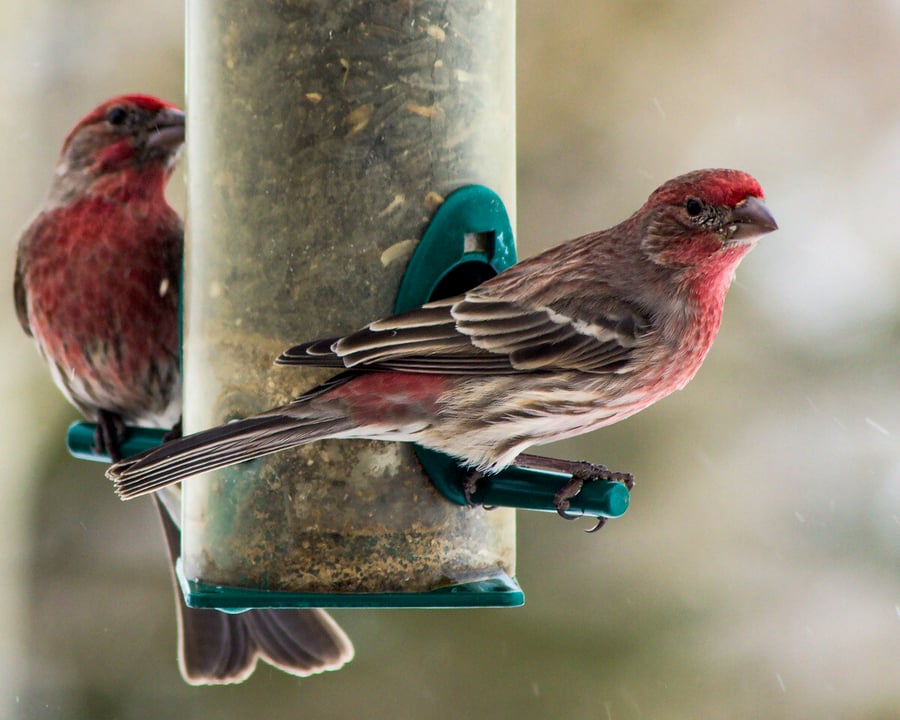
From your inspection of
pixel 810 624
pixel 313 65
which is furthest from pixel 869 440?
pixel 313 65

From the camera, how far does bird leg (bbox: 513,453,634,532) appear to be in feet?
13.0

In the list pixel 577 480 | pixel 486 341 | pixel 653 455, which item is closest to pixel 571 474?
pixel 577 480

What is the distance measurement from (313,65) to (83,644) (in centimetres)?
480

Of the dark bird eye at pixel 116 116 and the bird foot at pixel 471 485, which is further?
the dark bird eye at pixel 116 116

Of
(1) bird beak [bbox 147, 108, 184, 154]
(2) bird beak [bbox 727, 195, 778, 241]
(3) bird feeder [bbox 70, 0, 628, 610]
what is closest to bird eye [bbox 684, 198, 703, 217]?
(2) bird beak [bbox 727, 195, 778, 241]

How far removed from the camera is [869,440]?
7.77m

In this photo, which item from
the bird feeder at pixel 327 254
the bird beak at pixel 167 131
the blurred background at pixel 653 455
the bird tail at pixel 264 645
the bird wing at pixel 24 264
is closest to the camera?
the bird feeder at pixel 327 254

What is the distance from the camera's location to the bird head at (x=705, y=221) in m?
4.25

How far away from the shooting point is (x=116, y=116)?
5285mm

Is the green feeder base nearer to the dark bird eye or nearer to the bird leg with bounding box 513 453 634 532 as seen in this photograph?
the bird leg with bounding box 513 453 634 532

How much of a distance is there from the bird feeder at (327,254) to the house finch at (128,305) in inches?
26.6

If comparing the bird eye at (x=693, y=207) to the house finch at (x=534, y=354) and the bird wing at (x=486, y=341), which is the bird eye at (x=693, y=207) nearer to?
the house finch at (x=534, y=354)

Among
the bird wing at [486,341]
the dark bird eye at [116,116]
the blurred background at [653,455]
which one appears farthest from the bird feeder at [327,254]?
the blurred background at [653,455]

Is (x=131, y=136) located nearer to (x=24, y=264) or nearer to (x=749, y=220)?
(x=24, y=264)
